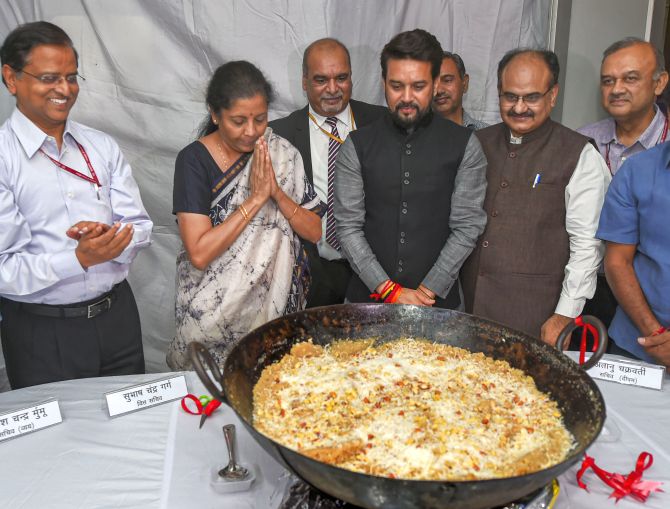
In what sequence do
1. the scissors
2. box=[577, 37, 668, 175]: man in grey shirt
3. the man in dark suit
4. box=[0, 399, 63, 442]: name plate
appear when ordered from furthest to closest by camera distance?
the man in dark suit
box=[577, 37, 668, 175]: man in grey shirt
the scissors
box=[0, 399, 63, 442]: name plate

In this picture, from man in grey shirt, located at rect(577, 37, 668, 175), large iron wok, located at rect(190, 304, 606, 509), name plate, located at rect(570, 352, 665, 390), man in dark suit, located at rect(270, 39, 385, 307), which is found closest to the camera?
large iron wok, located at rect(190, 304, 606, 509)

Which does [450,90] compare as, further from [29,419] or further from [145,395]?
[29,419]

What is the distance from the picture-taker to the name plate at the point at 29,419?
4.68 feet

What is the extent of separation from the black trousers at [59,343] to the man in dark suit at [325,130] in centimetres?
99

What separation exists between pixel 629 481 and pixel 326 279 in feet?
5.79

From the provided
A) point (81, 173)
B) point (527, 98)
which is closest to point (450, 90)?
point (527, 98)

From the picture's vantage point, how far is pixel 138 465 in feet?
4.44

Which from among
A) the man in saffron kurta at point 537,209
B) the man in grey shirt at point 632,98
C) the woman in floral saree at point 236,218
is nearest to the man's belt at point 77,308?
the woman in floral saree at point 236,218

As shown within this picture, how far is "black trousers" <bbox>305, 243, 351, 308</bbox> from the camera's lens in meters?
2.81

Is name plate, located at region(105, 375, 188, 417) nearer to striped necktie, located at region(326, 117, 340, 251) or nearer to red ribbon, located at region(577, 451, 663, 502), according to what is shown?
red ribbon, located at region(577, 451, 663, 502)

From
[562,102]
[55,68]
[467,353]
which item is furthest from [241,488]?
[562,102]

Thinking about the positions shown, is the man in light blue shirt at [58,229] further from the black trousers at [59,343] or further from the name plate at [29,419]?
the name plate at [29,419]

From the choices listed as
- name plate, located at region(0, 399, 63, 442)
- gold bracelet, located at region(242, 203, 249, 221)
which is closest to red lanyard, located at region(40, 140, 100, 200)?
gold bracelet, located at region(242, 203, 249, 221)

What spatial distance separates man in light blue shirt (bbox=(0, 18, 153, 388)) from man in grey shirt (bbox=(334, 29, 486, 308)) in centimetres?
82
